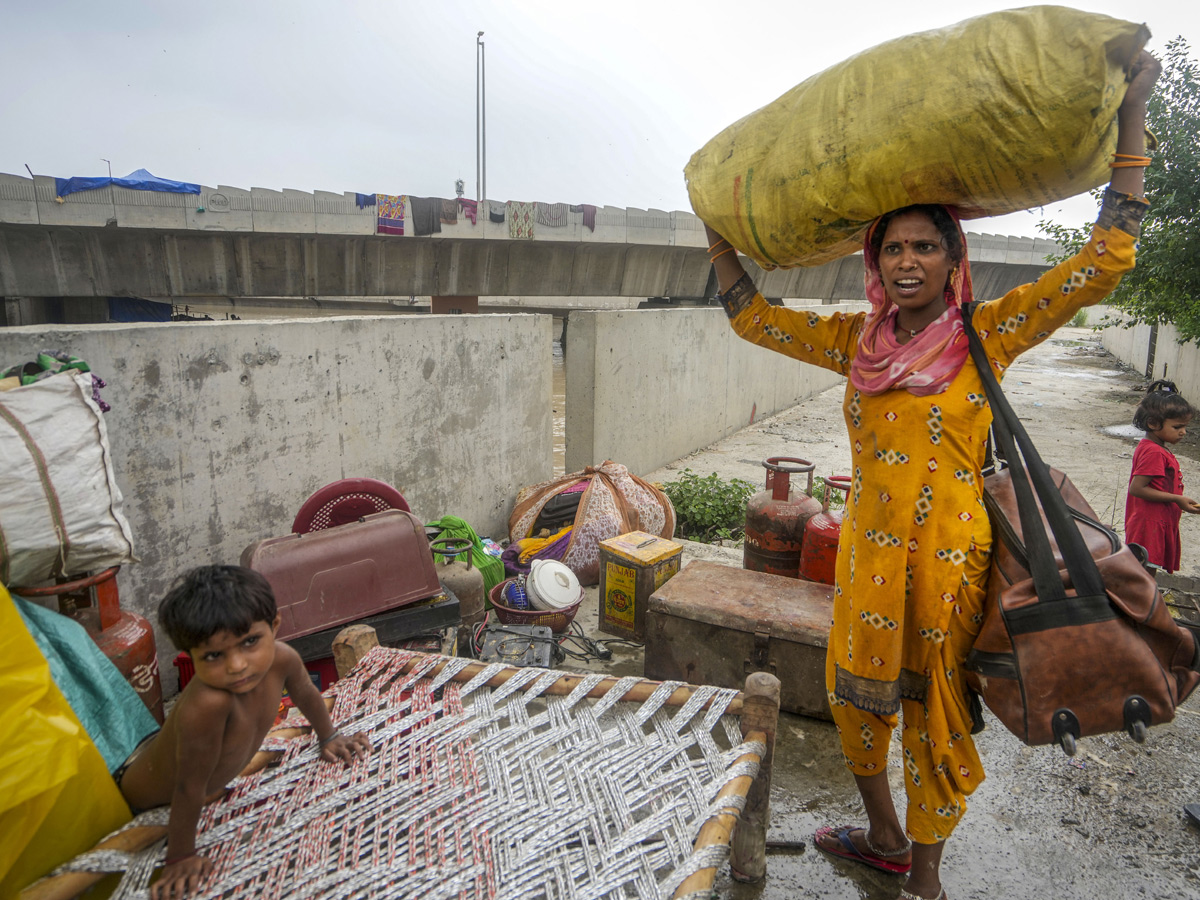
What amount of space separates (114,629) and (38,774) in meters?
0.86

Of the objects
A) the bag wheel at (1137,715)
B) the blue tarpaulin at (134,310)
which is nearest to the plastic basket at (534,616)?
the bag wheel at (1137,715)

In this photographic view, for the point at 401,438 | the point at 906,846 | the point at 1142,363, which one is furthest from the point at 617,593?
the point at 1142,363

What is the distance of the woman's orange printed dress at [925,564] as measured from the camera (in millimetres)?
1788

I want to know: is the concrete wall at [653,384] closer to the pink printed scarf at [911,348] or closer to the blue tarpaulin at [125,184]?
the pink printed scarf at [911,348]

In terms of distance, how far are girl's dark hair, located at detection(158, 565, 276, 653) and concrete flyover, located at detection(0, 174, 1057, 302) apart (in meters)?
10.8

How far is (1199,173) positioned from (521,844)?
1037 centimetres

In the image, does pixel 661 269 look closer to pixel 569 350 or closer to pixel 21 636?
pixel 569 350

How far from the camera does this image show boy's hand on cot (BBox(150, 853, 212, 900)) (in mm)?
1563

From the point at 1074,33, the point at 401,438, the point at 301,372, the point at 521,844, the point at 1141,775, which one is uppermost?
the point at 1074,33

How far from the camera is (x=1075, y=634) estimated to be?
161cm

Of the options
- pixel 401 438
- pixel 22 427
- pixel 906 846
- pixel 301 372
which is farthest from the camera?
pixel 401 438

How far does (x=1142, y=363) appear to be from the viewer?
1728 centimetres

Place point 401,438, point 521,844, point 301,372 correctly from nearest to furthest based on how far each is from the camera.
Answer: point 521,844, point 301,372, point 401,438

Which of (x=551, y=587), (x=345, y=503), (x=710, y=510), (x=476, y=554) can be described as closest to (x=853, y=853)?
(x=551, y=587)
